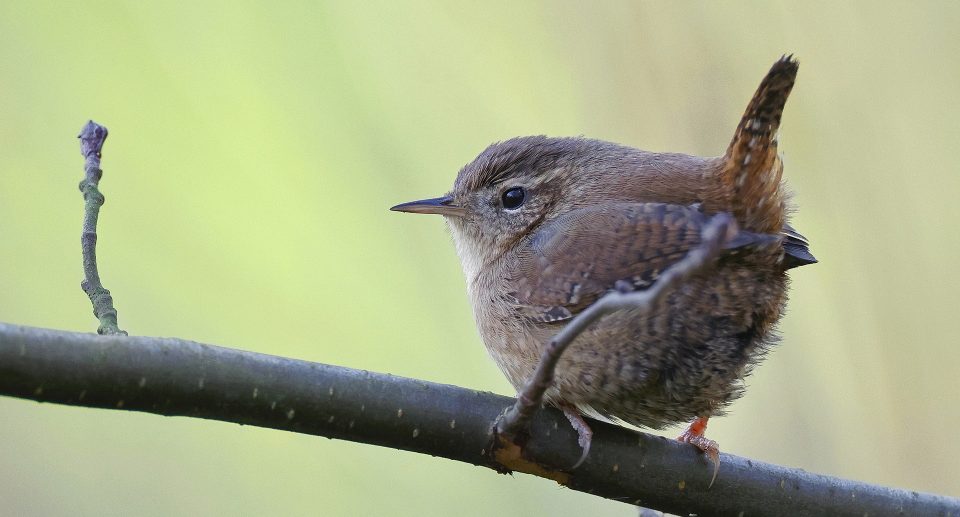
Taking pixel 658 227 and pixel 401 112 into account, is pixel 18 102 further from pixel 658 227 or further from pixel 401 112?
pixel 658 227

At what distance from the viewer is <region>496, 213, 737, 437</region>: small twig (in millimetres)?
1557

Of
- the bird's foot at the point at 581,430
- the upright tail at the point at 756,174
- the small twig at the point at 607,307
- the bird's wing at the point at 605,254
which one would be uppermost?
the upright tail at the point at 756,174

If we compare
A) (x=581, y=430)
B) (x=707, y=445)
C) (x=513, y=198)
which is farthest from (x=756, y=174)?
(x=513, y=198)

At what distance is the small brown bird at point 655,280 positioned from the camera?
2666 millimetres

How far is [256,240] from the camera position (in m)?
4.15

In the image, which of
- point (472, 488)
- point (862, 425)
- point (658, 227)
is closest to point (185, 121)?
point (472, 488)

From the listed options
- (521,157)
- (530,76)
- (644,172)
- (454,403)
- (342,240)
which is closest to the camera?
(454,403)

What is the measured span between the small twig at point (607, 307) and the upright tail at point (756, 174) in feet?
3.00

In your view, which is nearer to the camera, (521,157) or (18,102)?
(521,157)

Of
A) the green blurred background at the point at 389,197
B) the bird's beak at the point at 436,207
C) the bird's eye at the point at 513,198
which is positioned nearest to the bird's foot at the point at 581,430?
the bird's eye at the point at 513,198

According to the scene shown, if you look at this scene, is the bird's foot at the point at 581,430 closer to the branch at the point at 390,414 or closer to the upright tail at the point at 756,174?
the branch at the point at 390,414

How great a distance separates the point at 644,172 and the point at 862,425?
6.42ft

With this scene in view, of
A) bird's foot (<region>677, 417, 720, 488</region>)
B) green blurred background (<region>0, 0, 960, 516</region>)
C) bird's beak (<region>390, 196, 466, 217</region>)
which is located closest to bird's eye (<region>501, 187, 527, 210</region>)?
bird's beak (<region>390, 196, 466, 217</region>)

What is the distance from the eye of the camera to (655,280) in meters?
2.69
